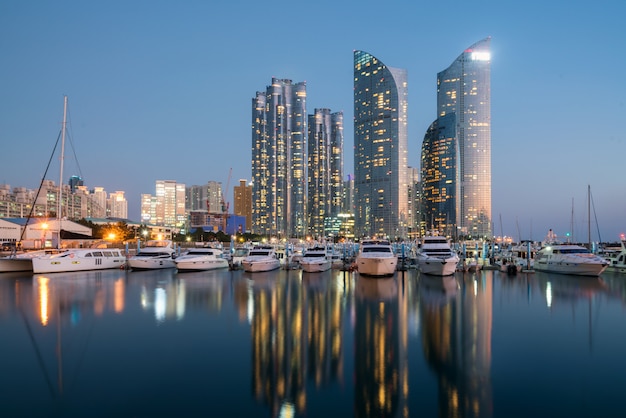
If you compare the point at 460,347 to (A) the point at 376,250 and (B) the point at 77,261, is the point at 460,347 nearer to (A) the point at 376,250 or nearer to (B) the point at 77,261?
(A) the point at 376,250

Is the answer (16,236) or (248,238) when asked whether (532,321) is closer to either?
(16,236)

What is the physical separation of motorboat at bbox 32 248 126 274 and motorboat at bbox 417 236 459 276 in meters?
32.5

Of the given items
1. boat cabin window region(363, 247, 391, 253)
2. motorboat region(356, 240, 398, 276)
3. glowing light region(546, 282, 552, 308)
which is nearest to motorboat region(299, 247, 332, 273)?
boat cabin window region(363, 247, 391, 253)

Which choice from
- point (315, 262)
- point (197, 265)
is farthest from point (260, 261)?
point (197, 265)

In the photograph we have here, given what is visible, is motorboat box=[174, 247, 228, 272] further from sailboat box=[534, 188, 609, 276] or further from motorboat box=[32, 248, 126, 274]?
sailboat box=[534, 188, 609, 276]

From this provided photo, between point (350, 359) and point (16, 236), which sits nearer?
point (350, 359)

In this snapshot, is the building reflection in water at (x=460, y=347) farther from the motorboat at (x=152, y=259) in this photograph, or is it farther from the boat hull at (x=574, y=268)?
the motorboat at (x=152, y=259)

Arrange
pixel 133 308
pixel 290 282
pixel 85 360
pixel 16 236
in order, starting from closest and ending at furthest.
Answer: pixel 85 360 → pixel 133 308 → pixel 290 282 → pixel 16 236

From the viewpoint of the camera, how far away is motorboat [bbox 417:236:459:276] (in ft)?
129

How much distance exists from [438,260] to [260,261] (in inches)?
687

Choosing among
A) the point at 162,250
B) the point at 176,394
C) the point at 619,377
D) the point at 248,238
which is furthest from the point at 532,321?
the point at 248,238

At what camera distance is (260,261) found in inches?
1780

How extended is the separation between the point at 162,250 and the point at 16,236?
4463cm

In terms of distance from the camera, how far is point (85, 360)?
43.4 feet
